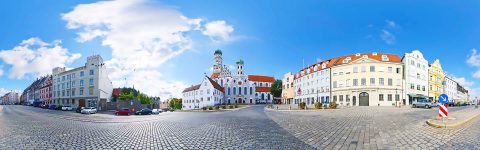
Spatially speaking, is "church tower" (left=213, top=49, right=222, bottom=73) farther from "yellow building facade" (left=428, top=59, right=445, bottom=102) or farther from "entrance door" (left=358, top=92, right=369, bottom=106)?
"yellow building facade" (left=428, top=59, right=445, bottom=102)

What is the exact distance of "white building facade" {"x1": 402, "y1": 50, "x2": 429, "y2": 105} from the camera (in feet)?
213

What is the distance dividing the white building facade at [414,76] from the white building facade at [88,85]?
65.8 meters

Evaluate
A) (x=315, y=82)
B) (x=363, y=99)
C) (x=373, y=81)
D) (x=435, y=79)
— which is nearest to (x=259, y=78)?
(x=315, y=82)

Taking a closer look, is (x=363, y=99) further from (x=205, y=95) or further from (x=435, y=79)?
(x=205, y=95)

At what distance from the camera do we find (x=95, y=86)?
73.2 m

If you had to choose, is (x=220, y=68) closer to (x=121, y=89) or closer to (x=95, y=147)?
(x=121, y=89)

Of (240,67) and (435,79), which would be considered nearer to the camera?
(435,79)

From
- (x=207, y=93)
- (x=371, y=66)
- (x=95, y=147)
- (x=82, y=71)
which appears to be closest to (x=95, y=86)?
(x=82, y=71)

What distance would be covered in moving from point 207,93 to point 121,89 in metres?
25.4

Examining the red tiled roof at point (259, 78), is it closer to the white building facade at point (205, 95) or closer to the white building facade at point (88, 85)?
the white building facade at point (205, 95)

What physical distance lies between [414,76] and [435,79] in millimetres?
15693

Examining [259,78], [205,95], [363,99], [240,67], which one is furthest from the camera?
[259,78]

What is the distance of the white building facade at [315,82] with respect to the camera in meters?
71.8

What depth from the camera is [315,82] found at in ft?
252
